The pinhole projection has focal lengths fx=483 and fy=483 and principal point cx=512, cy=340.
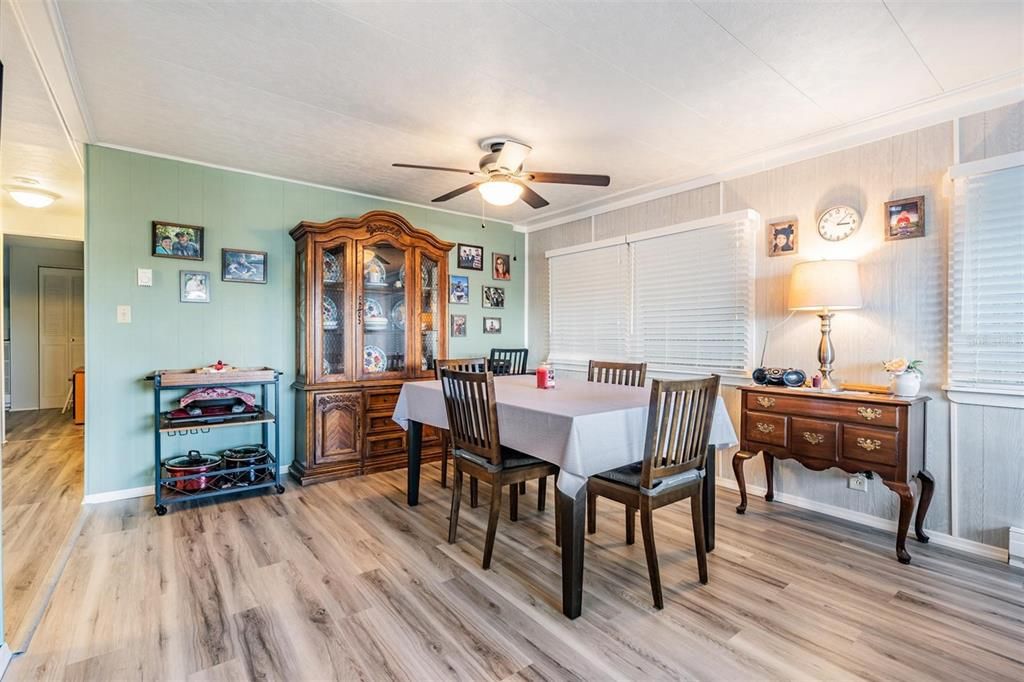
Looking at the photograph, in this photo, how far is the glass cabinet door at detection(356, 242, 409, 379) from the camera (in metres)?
3.93

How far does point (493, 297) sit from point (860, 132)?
3.32 metres

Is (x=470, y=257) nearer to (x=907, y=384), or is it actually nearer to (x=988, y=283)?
(x=907, y=384)

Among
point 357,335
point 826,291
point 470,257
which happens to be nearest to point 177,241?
point 357,335

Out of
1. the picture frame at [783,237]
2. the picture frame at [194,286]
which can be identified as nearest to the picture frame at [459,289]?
the picture frame at [194,286]

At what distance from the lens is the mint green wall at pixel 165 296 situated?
318 cm

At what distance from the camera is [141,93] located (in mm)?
2488

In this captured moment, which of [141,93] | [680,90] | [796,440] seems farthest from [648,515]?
[141,93]

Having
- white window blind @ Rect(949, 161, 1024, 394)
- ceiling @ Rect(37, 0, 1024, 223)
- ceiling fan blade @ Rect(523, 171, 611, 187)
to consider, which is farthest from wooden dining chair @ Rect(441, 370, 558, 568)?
white window blind @ Rect(949, 161, 1024, 394)

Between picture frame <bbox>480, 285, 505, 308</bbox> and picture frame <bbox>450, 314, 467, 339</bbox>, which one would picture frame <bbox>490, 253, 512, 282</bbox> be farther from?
picture frame <bbox>450, 314, 467, 339</bbox>

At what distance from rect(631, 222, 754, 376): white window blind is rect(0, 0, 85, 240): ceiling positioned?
3.86 metres

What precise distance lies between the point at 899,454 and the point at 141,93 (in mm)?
4279

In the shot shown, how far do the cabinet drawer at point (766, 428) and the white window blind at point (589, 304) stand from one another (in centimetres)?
150

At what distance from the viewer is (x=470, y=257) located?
499cm

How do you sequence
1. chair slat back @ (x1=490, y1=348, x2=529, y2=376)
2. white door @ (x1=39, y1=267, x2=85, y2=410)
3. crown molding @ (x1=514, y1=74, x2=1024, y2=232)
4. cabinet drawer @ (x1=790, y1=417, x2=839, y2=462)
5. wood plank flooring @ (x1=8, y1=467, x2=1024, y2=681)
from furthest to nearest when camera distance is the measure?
1. white door @ (x1=39, y1=267, x2=85, y2=410)
2. chair slat back @ (x1=490, y1=348, x2=529, y2=376)
3. cabinet drawer @ (x1=790, y1=417, x2=839, y2=462)
4. crown molding @ (x1=514, y1=74, x2=1024, y2=232)
5. wood plank flooring @ (x1=8, y1=467, x2=1024, y2=681)
